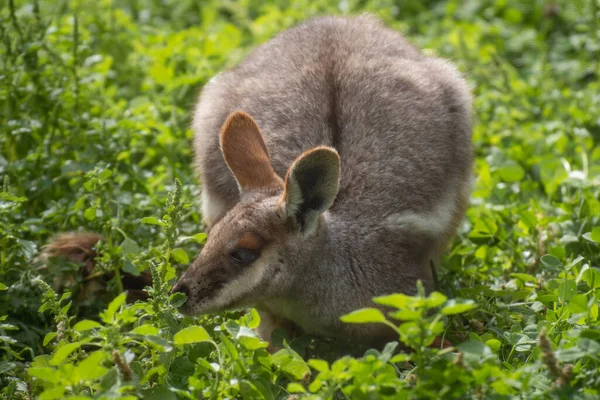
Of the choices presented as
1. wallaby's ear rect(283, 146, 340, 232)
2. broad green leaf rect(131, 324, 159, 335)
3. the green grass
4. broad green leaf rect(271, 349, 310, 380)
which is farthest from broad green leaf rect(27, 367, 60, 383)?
wallaby's ear rect(283, 146, 340, 232)

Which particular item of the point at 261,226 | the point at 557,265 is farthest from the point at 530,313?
the point at 261,226

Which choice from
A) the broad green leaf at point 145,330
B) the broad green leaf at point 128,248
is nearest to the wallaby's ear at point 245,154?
the broad green leaf at point 128,248

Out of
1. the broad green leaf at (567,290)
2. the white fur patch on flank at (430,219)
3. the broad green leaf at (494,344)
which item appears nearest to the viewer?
the broad green leaf at (494,344)

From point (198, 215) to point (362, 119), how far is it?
1296 mm

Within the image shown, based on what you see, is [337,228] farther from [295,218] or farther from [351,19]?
[351,19]

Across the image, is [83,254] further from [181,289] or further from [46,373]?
[46,373]

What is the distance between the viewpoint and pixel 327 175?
3.83 m

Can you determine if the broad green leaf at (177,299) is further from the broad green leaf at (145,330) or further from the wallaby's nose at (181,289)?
the broad green leaf at (145,330)

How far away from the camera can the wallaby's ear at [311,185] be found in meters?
3.75

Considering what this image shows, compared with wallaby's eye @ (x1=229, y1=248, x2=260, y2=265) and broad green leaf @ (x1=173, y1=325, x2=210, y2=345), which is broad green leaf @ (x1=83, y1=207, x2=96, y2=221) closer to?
wallaby's eye @ (x1=229, y1=248, x2=260, y2=265)

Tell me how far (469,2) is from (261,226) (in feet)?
15.1

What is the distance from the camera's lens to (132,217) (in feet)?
15.5

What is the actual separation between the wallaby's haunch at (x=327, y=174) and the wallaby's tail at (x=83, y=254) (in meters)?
0.51

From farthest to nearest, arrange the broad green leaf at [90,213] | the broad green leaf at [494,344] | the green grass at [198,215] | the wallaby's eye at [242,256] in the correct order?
the broad green leaf at [90,213] < the wallaby's eye at [242,256] < the broad green leaf at [494,344] < the green grass at [198,215]
